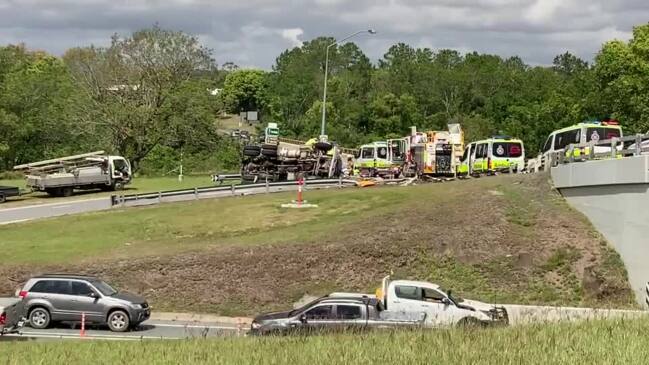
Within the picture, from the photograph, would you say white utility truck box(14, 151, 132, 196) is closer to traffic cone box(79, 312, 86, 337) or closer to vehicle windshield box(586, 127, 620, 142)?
traffic cone box(79, 312, 86, 337)

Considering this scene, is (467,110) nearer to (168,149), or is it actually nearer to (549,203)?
(168,149)

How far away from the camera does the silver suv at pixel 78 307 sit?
67.6 ft

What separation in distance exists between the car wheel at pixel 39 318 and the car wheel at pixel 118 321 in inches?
62.7

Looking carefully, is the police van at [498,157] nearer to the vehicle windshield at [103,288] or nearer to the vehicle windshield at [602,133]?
the vehicle windshield at [602,133]

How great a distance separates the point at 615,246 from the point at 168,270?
553 inches

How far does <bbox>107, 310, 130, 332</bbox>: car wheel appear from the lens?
20.5m

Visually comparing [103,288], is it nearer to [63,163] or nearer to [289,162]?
[289,162]

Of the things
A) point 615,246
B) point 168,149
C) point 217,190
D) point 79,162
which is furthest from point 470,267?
point 168,149

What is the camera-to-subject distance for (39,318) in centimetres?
2067

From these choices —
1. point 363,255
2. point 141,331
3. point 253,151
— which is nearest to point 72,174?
point 253,151

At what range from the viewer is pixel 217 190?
38.8 meters

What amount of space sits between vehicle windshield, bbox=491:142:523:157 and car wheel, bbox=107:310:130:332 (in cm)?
2438

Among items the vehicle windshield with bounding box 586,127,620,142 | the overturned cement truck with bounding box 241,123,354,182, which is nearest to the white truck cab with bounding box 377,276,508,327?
the vehicle windshield with bounding box 586,127,620,142

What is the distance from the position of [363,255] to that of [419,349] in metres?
17.1
